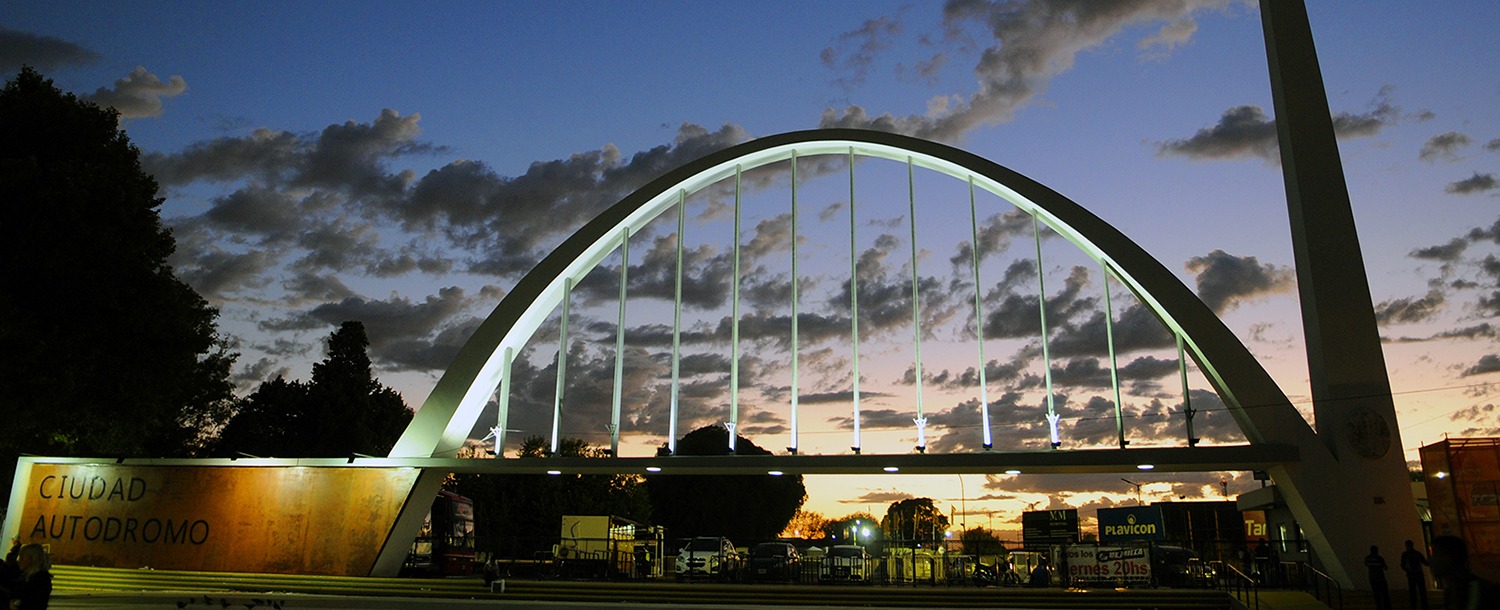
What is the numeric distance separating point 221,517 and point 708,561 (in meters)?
12.2

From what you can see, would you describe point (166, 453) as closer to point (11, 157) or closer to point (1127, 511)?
point (11, 157)

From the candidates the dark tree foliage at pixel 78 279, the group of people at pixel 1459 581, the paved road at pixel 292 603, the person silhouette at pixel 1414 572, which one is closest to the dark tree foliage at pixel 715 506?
the dark tree foliage at pixel 78 279

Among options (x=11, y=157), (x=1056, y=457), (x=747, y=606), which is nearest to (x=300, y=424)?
(x=11, y=157)

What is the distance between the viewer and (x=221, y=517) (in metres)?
22.3

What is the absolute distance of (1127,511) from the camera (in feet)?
115

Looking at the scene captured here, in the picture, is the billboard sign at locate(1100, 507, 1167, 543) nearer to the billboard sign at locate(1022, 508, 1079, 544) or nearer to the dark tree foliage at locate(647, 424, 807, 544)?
the billboard sign at locate(1022, 508, 1079, 544)

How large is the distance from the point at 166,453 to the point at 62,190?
29.7 metres

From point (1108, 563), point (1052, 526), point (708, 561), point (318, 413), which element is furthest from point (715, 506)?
point (1108, 563)

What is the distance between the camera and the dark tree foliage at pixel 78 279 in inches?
791

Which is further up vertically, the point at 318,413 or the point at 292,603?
the point at 318,413

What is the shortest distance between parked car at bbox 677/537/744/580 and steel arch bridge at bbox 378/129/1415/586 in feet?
12.7

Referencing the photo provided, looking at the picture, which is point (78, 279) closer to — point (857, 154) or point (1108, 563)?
point (857, 154)

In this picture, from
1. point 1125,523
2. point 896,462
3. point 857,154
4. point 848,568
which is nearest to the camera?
point 896,462

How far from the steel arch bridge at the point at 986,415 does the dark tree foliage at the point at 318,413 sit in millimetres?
28215
